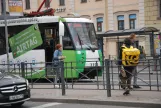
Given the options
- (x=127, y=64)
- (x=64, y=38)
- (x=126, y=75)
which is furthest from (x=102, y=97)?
(x=64, y=38)

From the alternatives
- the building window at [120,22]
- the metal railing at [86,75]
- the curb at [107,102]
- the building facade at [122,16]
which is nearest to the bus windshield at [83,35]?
the metal railing at [86,75]

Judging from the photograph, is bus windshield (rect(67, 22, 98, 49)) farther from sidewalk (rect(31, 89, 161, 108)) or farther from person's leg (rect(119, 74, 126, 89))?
person's leg (rect(119, 74, 126, 89))

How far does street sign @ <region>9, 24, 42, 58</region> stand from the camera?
58.5ft

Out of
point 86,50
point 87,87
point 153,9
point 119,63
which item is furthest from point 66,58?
point 153,9

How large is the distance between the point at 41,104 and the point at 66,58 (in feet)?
17.6

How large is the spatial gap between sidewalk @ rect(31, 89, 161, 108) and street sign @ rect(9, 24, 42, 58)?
A: 435 cm

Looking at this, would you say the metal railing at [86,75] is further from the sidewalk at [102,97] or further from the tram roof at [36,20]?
the tram roof at [36,20]

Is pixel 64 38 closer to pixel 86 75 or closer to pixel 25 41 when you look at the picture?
pixel 25 41

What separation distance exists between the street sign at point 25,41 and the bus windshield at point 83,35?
1653 millimetres

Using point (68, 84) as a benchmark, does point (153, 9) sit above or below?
above

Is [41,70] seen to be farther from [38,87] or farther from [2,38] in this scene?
[2,38]

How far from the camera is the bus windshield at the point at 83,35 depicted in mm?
17453

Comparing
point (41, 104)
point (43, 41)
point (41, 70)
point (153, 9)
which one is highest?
point (153, 9)

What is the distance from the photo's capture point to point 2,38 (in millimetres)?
18797
